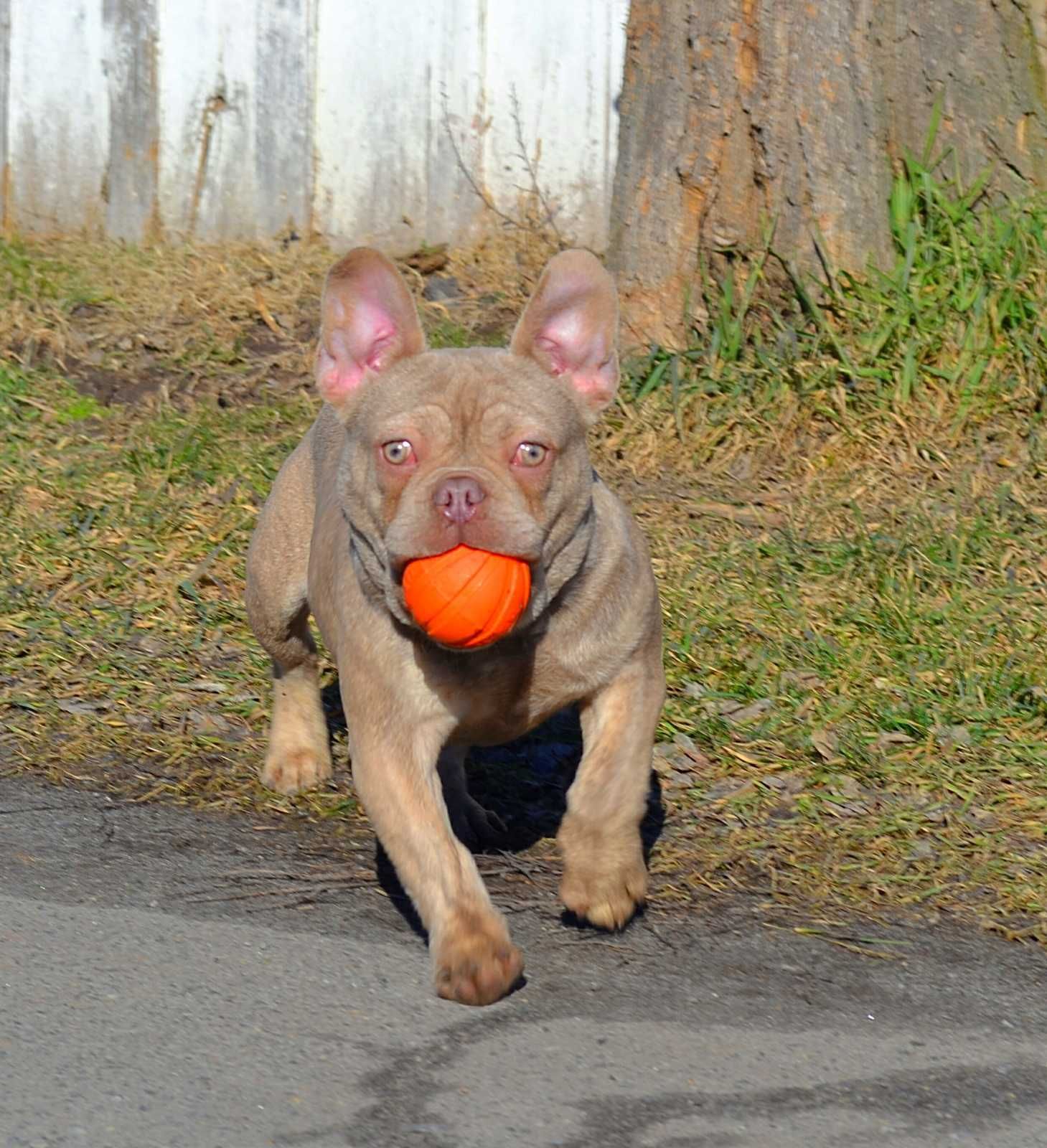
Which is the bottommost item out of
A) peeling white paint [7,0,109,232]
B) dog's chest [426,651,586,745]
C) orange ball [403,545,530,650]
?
dog's chest [426,651,586,745]

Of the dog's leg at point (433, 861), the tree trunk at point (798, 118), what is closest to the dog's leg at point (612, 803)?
the dog's leg at point (433, 861)

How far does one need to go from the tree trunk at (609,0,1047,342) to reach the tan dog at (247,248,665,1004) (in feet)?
10.0

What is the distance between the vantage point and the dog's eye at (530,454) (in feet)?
12.5

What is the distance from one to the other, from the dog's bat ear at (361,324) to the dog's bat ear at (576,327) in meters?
0.27

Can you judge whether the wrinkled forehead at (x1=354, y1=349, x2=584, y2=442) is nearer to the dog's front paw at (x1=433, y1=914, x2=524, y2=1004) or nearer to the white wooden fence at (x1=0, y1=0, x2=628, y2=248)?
the dog's front paw at (x1=433, y1=914, x2=524, y2=1004)

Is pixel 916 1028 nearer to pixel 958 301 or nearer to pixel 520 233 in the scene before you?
pixel 958 301

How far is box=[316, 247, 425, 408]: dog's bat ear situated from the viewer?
4.15 meters

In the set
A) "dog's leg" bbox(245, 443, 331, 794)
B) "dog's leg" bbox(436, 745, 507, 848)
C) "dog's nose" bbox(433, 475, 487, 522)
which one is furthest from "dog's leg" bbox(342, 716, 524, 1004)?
"dog's leg" bbox(245, 443, 331, 794)

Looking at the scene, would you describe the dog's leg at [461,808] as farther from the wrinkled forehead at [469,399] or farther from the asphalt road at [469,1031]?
the wrinkled forehead at [469,399]

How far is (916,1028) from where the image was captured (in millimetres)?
3557

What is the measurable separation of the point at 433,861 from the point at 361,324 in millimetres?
1277

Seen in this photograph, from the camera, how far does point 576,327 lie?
418 centimetres

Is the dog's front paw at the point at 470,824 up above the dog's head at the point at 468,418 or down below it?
below

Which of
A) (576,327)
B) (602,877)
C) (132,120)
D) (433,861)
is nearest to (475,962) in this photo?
(433,861)
